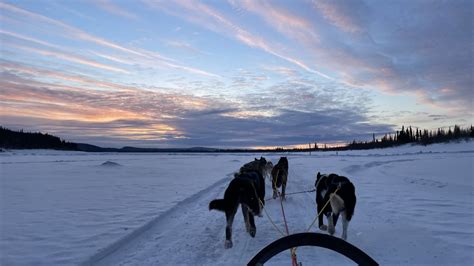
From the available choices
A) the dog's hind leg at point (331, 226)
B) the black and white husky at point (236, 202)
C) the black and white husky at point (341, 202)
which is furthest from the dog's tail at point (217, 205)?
the dog's hind leg at point (331, 226)

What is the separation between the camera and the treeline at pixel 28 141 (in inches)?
3336

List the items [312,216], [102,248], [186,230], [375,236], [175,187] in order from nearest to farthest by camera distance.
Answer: [102,248] < [375,236] < [186,230] < [312,216] < [175,187]

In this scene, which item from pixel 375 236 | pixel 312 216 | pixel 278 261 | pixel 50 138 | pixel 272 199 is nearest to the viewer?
pixel 278 261

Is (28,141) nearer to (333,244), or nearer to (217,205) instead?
(217,205)

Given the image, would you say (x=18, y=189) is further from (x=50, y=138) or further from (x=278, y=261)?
(x=50, y=138)

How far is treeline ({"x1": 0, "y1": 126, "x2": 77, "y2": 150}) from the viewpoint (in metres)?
84.7

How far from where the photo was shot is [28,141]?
315 feet

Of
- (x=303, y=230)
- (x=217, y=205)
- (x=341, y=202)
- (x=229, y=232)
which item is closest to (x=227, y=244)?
(x=229, y=232)

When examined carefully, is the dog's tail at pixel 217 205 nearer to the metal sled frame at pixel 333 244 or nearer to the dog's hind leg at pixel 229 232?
the dog's hind leg at pixel 229 232

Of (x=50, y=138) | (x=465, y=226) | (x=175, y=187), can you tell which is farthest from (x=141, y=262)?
(x=50, y=138)

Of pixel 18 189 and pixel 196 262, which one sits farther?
pixel 18 189

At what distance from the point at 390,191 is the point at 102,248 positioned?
10252 millimetres

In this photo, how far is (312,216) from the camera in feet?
26.0

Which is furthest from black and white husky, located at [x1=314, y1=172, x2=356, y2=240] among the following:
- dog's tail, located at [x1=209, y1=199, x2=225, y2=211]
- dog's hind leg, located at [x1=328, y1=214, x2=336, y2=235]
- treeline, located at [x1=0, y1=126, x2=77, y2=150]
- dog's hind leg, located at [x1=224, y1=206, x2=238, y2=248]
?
treeline, located at [x1=0, y1=126, x2=77, y2=150]
